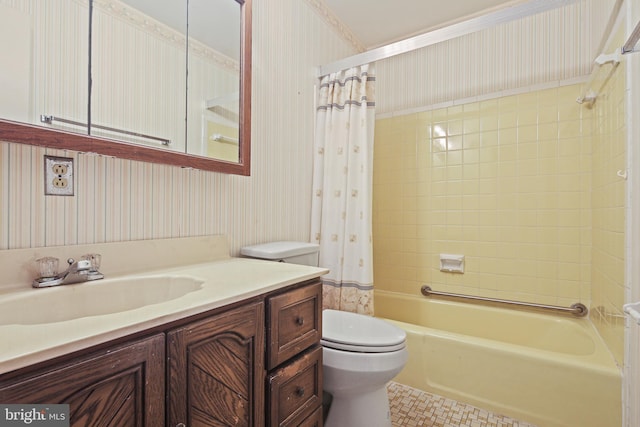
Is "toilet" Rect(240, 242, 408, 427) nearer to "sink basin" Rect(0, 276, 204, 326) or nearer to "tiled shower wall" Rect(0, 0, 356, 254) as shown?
"tiled shower wall" Rect(0, 0, 356, 254)

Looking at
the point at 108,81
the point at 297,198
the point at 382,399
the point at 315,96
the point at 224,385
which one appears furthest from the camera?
the point at 315,96

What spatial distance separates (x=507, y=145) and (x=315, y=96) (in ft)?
4.43

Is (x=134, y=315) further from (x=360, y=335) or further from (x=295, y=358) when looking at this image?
(x=360, y=335)

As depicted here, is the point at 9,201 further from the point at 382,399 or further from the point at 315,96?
the point at 315,96

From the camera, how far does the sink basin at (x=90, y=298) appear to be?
0.77 m

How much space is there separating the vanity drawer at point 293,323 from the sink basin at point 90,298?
0.82 ft

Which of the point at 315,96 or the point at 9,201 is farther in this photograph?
the point at 315,96

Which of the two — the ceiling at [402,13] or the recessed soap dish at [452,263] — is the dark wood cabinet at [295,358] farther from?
the ceiling at [402,13]

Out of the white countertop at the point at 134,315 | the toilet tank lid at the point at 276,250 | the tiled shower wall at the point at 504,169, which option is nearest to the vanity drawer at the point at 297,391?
the white countertop at the point at 134,315

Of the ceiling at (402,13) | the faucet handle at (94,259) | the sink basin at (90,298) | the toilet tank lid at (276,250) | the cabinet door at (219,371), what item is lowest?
the cabinet door at (219,371)

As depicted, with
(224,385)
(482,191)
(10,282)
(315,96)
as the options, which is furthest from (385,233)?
(10,282)

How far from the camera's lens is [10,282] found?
84 centimetres

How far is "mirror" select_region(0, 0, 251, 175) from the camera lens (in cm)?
89

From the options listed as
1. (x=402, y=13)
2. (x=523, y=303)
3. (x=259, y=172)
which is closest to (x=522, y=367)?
(x=523, y=303)
